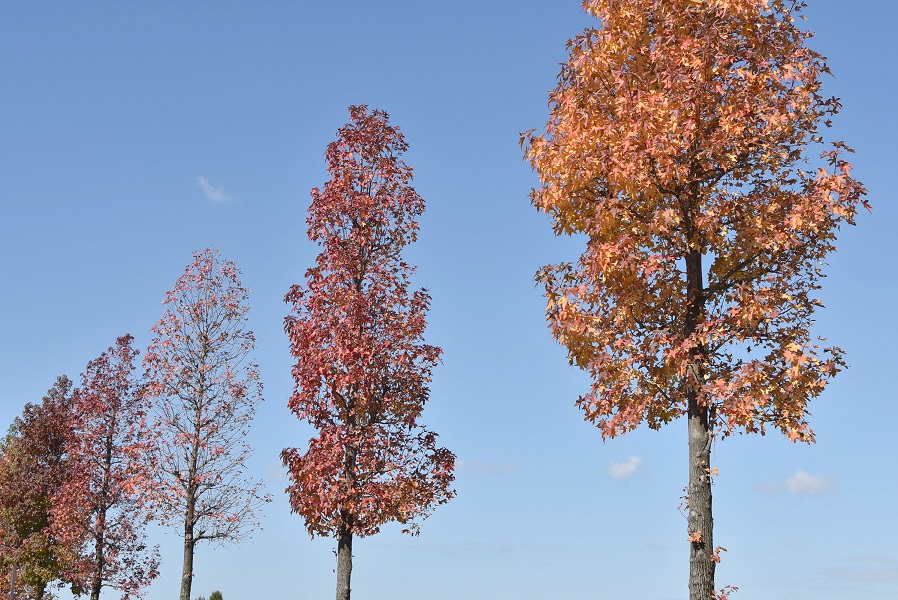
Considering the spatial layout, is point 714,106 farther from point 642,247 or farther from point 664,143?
point 642,247

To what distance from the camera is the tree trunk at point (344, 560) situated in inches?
690

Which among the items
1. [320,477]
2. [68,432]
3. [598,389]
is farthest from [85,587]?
[598,389]

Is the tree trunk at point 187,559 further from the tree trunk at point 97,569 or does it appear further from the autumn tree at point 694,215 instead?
the autumn tree at point 694,215

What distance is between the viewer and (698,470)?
42.1ft

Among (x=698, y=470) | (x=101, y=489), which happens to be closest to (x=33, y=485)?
(x=101, y=489)

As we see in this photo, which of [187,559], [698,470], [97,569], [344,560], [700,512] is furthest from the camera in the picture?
[97,569]

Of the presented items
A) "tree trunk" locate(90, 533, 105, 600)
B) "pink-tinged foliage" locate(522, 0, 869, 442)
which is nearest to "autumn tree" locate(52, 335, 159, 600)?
"tree trunk" locate(90, 533, 105, 600)

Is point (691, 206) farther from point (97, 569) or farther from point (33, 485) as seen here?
point (33, 485)

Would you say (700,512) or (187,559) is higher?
(700,512)

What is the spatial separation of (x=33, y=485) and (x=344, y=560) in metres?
21.3

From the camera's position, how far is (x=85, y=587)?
29188mm

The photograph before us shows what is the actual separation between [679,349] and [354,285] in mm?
8661

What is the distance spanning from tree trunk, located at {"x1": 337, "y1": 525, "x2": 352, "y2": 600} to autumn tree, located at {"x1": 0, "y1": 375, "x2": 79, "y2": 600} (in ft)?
60.1

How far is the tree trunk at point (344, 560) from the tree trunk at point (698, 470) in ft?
25.4
